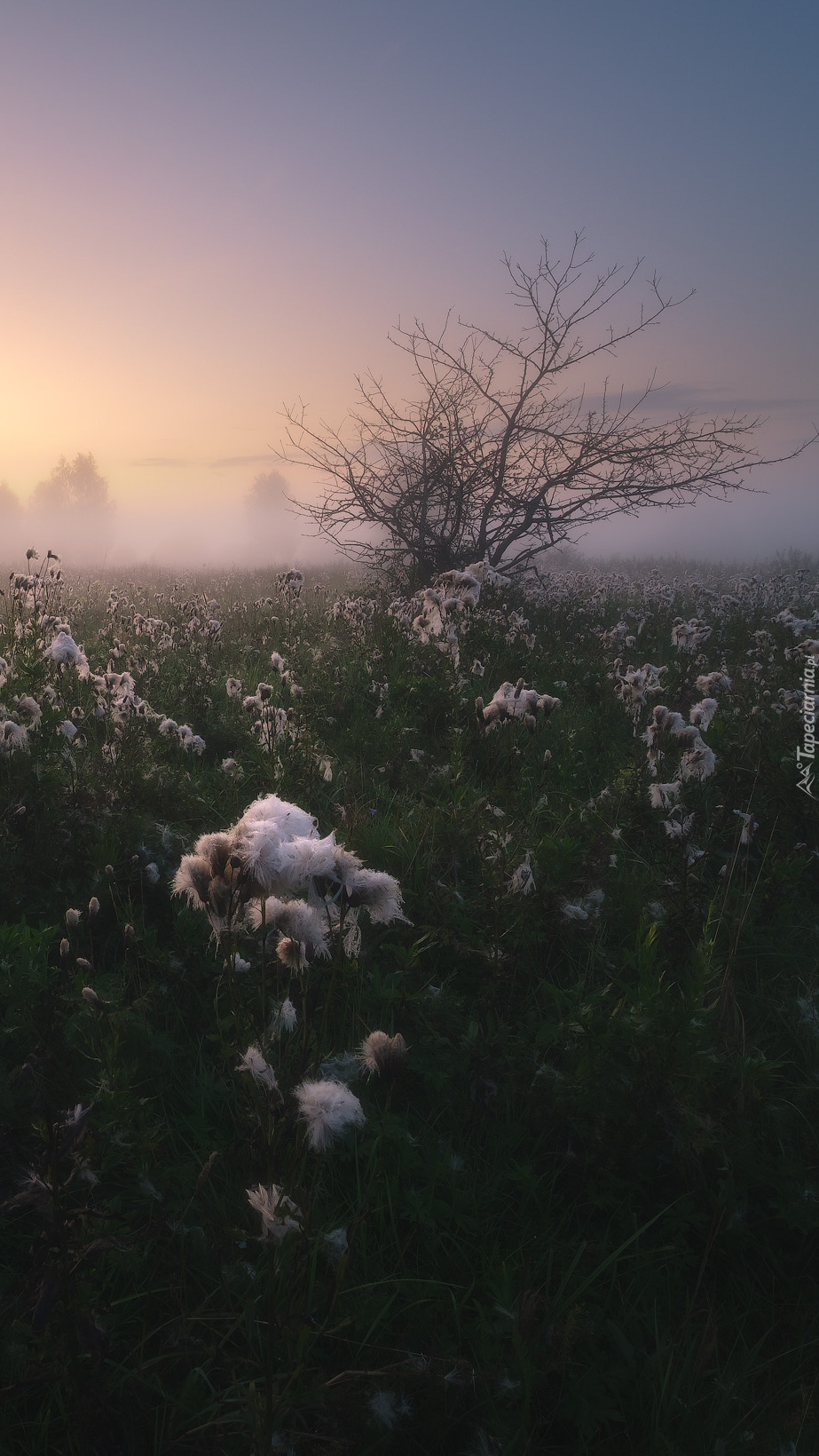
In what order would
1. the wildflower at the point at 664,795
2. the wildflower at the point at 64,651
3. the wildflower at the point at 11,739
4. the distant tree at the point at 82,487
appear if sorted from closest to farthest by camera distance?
the wildflower at the point at 664,795, the wildflower at the point at 11,739, the wildflower at the point at 64,651, the distant tree at the point at 82,487

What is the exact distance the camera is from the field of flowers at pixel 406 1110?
1432mm

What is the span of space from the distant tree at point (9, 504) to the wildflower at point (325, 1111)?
125 metres

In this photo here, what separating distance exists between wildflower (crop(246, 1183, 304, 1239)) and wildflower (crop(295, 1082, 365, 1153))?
127mm

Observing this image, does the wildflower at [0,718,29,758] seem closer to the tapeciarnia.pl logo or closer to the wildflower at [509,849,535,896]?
the wildflower at [509,849,535,896]

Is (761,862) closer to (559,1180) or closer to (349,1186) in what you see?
(559,1180)

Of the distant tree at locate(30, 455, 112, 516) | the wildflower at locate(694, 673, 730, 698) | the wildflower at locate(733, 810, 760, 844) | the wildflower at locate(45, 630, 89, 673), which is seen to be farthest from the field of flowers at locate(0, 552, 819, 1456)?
the distant tree at locate(30, 455, 112, 516)

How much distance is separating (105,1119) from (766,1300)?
1.79 metres

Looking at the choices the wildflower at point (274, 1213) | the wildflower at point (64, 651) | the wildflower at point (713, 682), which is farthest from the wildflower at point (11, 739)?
the wildflower at point (713, 682)

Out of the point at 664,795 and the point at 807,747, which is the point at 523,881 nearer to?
the point at 664,795

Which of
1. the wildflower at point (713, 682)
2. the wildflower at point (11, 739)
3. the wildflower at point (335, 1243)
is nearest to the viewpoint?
the wildflower at point (335, 1243)

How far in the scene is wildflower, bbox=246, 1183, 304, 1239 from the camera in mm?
1354

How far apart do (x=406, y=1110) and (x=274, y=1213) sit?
100 cm

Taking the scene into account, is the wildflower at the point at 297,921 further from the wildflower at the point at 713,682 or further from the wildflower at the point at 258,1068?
the wildflower at the point at 713,682

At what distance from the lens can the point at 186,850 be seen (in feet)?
11.8
